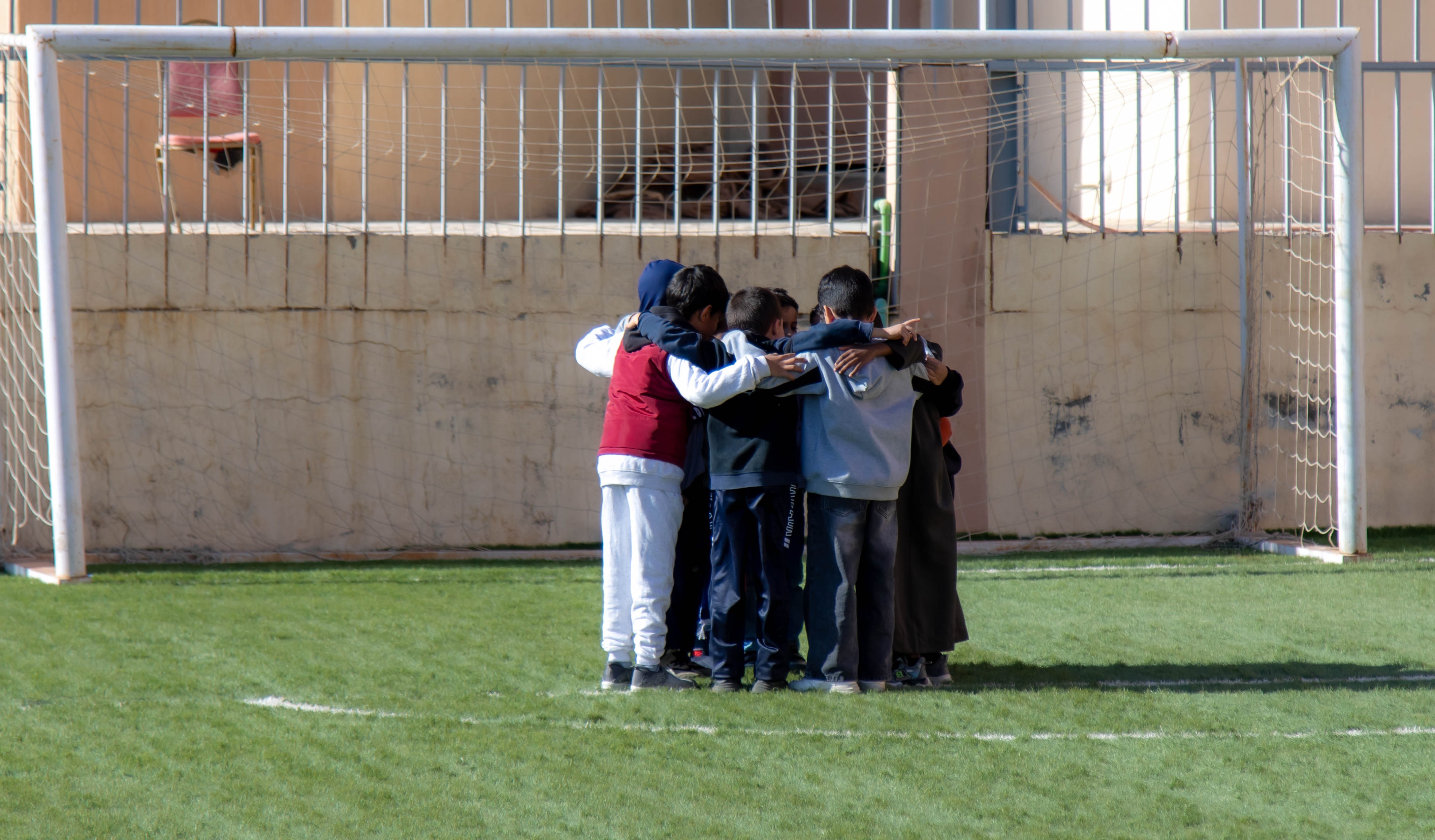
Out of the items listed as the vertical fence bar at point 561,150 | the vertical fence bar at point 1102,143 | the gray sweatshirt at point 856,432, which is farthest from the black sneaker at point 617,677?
the vertical fence bar at point 1102,143

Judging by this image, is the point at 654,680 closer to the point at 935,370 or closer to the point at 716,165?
the point at 935,370

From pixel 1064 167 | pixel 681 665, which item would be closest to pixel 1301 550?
pixel 1064 167

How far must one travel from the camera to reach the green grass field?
8.76 ft

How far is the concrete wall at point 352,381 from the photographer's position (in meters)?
6.83

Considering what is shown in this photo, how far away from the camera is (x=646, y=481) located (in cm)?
368

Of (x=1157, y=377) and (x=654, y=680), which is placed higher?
(x=1157, y=377)

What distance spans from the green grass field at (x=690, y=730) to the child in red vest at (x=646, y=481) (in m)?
0.17

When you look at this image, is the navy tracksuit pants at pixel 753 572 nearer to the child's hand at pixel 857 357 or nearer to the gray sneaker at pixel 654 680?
the gray sneaker at pixel 654 680

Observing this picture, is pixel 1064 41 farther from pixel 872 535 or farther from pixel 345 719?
pixel 345 719

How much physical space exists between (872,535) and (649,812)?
132 centimetres

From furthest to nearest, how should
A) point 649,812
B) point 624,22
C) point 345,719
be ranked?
1. point 624,22
2. point 345,719
3. point 649,812

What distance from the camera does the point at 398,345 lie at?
6980mm

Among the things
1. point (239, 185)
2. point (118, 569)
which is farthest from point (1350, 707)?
point (239, 185)

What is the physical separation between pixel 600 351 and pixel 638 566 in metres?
0.76
